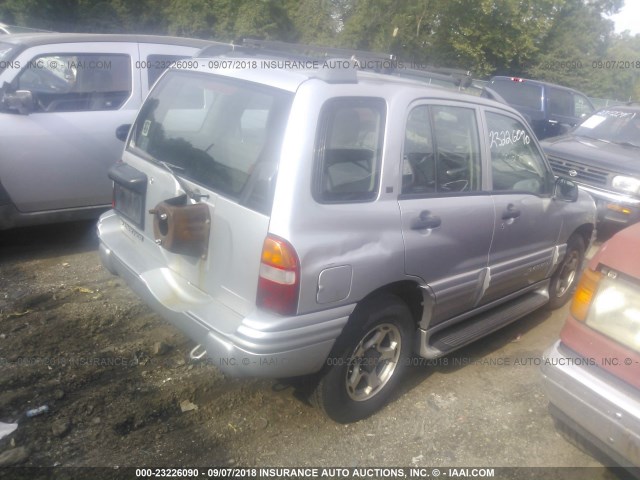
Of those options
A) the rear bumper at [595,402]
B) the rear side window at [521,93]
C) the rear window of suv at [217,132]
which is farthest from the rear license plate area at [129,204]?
the rear side window at [521,93]

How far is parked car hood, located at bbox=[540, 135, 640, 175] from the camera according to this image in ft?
22.7

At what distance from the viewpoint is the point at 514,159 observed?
4.04 m

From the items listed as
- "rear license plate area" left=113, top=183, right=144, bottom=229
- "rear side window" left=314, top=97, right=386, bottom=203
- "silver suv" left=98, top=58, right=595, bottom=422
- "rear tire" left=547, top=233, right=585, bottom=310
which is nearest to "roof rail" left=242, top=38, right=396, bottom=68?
"silver suv" left=98, top=58, right=595, bottom=422

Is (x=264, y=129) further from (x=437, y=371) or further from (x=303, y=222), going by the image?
(x=437, y=371)

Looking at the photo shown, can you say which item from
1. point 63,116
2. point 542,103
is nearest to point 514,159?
point 63,116

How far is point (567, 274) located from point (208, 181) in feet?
12.0

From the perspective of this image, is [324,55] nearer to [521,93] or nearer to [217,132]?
[217,132]

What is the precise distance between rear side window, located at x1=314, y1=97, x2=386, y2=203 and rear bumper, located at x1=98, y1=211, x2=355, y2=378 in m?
0.61

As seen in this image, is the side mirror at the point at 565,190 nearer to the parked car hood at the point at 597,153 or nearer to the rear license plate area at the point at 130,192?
the parked car hood at the point at 597,153

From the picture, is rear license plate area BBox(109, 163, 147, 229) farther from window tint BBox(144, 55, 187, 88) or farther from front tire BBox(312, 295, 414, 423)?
window tint BBox(144, 55, 187, 88)

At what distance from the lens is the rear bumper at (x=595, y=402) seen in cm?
245

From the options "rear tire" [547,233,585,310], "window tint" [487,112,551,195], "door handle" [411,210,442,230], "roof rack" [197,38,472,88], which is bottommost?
"rear tire" [547,233,585,310]

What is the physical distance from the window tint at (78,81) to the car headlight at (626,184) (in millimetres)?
5709

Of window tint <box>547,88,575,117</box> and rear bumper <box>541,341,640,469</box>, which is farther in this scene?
window tint <box>547,88,575,117</box>
